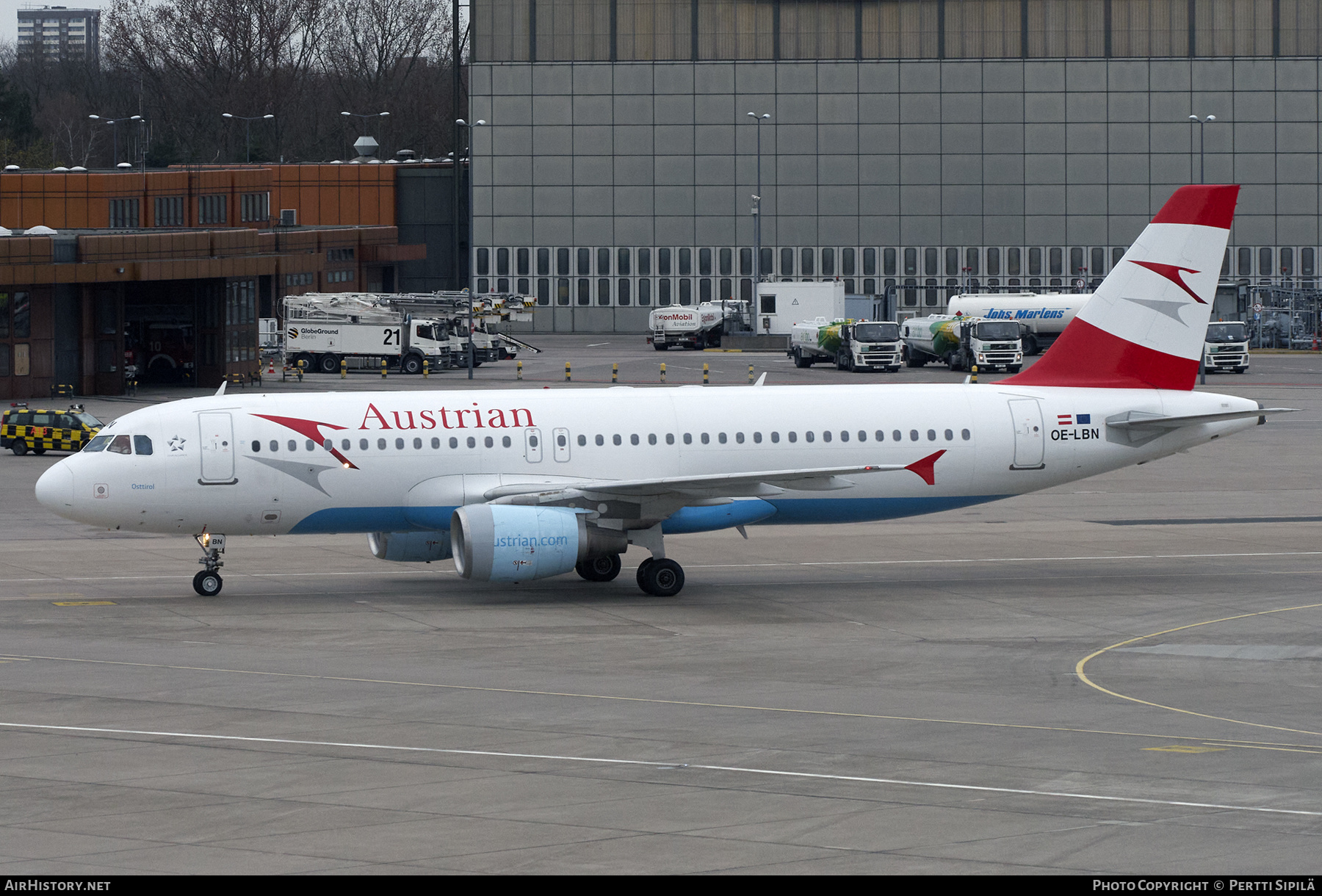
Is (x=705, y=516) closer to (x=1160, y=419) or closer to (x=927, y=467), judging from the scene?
(x=927, y=467)

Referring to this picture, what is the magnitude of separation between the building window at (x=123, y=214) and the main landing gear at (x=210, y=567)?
88271 mm

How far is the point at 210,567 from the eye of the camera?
110ft

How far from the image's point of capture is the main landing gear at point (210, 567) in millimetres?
33312

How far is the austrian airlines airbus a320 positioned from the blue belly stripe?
5 cm

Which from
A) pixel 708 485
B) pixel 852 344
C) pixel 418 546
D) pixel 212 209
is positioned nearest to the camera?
pixel 708 485

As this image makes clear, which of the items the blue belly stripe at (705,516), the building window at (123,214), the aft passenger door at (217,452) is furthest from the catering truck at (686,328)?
Answer: the aft passenger door at (217,452)

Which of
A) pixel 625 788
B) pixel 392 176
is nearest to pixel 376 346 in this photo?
pixel 392 176

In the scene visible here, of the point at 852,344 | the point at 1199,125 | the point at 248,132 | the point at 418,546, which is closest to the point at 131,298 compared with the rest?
the point at 852,344

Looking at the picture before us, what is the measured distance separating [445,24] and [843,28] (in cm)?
7681

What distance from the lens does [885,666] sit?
1035 inches

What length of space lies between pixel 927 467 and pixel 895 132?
98.3m

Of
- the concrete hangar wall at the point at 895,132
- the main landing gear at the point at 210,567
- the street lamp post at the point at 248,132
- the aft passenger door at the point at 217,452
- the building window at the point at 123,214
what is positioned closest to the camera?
the aft passenger door at the point at 217,452

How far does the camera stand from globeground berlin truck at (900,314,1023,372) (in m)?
90.7

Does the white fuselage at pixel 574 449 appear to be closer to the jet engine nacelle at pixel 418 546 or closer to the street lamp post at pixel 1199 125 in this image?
the jet engine nacelle at pixel 418 546
